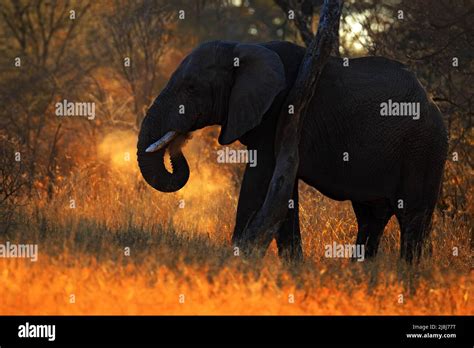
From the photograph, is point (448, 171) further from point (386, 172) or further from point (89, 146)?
point (89, 146)

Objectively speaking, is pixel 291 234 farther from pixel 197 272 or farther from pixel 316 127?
pixel 197 272

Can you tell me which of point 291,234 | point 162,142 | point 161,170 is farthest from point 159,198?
point 291,234

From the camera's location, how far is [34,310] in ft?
25.8

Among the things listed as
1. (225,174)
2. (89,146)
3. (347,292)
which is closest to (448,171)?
(225,174)

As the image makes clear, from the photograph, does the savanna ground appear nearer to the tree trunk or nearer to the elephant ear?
the tree trunk

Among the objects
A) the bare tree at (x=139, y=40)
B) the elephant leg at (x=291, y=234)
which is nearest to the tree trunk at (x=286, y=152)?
the elephant leg at (x=291, y=234)

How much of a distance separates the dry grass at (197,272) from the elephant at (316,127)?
0.61 meters

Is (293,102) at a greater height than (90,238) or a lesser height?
greater

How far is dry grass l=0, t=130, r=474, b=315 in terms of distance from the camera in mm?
7902

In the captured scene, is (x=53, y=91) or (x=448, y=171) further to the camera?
(x=53, y=91)

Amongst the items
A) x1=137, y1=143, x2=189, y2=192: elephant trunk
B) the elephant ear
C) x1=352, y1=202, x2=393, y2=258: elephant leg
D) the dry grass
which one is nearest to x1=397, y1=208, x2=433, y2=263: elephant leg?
the dry grass

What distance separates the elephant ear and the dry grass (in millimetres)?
1204
